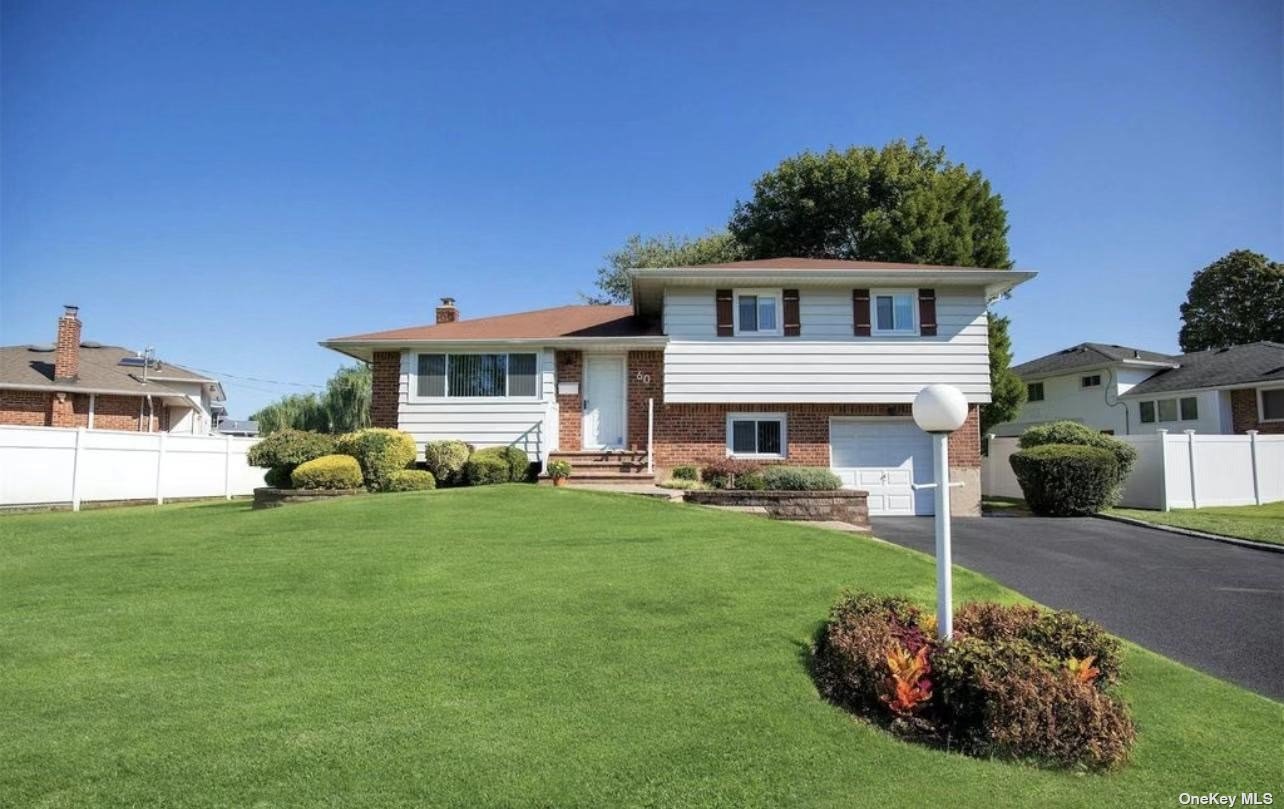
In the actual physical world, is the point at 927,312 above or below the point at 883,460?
above

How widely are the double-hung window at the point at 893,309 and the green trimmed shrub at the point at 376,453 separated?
1076 cm

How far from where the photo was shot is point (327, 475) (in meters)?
13.3

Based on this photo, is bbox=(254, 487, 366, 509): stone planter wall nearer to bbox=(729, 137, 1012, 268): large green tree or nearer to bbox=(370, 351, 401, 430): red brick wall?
bbox=(370, 351, 401, 430): red brick wall

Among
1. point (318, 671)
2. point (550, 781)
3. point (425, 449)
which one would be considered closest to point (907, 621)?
point (550, 781)

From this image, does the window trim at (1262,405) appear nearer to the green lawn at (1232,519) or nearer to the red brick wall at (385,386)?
the green lawn at (1232,519)

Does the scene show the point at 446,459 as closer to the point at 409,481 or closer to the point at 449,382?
the point at 409,481

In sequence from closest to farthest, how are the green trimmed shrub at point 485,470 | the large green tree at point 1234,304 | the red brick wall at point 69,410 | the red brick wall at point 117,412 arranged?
the green trimmed shrub at point 485,470, the red brick wall at point 69,410, the red brick wall at point 117,412, the large green tree at point 1234,304

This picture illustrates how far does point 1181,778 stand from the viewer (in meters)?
3.89

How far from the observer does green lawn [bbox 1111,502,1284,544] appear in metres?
12.6

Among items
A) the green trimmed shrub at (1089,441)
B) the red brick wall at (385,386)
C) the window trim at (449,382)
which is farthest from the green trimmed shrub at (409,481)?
the green trimmed shrub at (1089,441)

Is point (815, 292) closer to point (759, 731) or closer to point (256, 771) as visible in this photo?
point (759, 731)

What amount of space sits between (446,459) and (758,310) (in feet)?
25.2

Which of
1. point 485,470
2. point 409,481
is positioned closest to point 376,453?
point 409,481

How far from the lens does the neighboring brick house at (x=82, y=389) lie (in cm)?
2511
